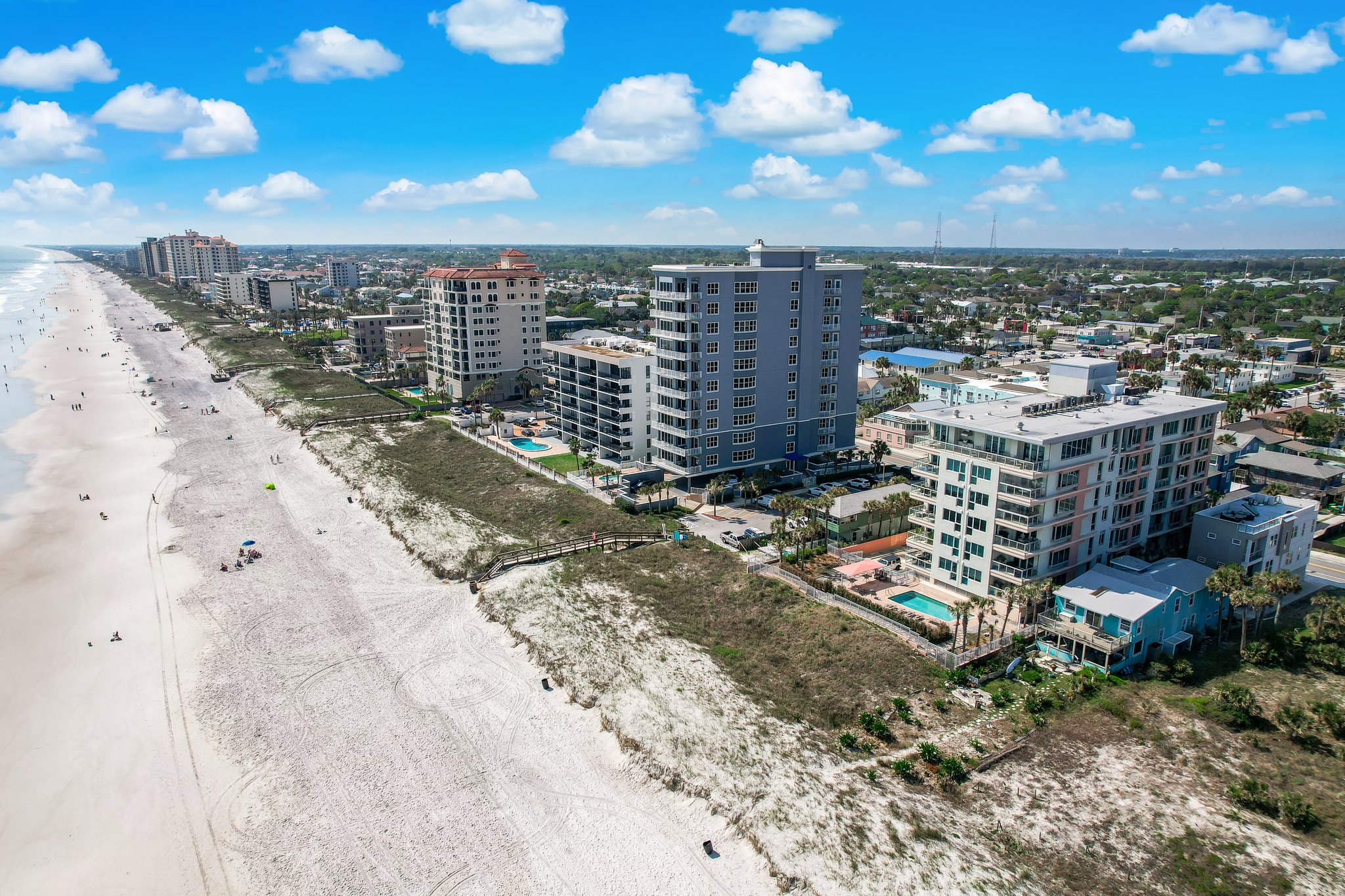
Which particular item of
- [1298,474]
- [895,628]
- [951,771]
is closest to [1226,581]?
[895,628]

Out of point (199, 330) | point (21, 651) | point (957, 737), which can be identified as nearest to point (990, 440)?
point (957, 737)

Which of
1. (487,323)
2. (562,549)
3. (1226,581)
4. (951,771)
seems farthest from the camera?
(487,323)

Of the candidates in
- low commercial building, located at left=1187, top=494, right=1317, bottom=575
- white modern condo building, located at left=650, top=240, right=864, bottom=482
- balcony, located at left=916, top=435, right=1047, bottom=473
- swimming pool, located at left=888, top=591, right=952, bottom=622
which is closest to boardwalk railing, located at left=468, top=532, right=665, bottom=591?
white modern condo building, located at left=650, top=240, right=864, bottom=482

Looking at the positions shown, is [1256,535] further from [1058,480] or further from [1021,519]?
[1021,519]

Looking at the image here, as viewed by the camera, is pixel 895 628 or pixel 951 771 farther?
pixel 895 628

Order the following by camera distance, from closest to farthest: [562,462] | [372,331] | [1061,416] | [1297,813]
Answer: [1297,813] → [1061,416] → [562,462] → [372,331]

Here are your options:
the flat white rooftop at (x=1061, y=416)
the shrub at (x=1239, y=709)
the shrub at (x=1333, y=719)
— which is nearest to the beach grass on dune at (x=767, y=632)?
the shrub at (x=1239, y=709)
